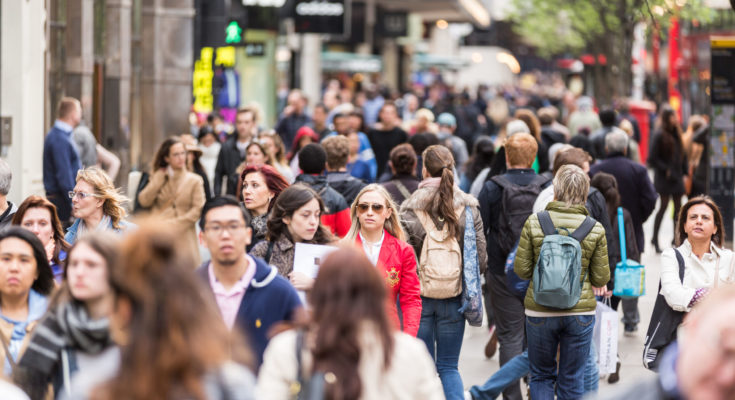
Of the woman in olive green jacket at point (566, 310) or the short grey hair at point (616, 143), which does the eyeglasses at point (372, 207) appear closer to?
the woman in olive green jacket at point (566, 310)

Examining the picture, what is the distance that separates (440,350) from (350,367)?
419 centimetres

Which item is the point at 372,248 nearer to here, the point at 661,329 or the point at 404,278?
the point at 404,278

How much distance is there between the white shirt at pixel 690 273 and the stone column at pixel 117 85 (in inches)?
475

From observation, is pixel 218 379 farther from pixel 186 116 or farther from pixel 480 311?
pixel 186 116

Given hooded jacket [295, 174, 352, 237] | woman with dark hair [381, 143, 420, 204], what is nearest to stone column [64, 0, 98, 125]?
woman with dark hair [381, 143, 420, 204]

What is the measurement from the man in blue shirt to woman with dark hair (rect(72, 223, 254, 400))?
9008 mm

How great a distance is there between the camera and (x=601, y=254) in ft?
27.8

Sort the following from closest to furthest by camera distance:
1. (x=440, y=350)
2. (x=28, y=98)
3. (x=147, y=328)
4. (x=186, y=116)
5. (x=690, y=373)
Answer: (x=690, y=373) < (x=147, y=328) < (x=440, y=350) < (x=28, y=98) < (x=186, y=116)

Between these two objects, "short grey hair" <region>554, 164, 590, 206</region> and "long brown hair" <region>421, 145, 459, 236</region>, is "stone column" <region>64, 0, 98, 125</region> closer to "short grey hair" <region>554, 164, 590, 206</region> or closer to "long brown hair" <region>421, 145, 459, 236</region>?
"long brown hair" <region>421, 145, 459, 236</region>

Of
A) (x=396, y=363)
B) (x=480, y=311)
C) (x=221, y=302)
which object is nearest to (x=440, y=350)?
(x=480, y=311)

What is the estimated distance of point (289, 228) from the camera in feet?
23.8

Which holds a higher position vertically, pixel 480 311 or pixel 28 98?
pixel 28 98

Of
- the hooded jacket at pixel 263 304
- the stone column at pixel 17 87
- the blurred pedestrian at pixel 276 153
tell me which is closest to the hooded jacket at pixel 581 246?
the hooded jacket at pixel 263 304

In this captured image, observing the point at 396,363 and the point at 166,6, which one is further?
the point at 166,6
